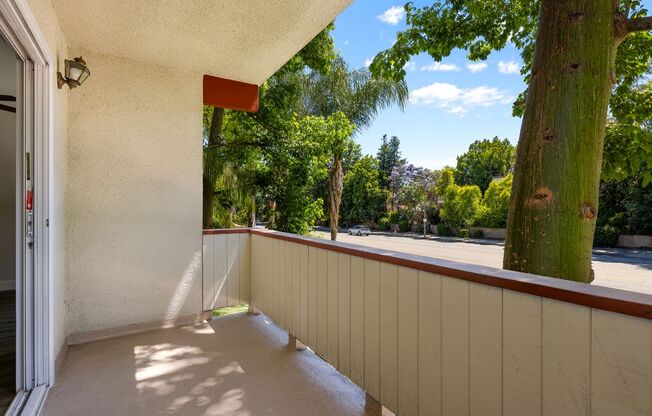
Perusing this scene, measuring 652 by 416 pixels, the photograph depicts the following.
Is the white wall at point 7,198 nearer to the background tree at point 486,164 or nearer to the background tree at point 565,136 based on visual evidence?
the background tree at point 565,136

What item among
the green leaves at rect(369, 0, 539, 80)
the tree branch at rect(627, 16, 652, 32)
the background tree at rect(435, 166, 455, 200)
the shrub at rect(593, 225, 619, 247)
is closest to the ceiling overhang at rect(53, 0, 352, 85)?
the green leaves at rect(369, 0, 539, 80)

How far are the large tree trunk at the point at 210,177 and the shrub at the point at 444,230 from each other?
17813 millimetres

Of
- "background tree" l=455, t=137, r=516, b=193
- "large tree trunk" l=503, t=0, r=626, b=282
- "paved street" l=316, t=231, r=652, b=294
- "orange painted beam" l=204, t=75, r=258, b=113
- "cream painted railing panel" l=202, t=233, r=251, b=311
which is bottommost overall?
"paved street" l=316, t=231, r=652, b=294

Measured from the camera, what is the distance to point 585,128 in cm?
181

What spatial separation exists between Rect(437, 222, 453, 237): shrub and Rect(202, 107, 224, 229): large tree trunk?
58.4ft

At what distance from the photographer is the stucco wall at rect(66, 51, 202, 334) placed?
3.25 metres

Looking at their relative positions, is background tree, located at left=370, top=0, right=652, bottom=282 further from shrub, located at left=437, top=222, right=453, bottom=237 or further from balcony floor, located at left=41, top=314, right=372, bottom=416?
shrub, located at left=437, top=222, right=453, bottom=237

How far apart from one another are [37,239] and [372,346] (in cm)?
223

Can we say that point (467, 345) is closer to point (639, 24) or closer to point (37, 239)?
point (639, 24)

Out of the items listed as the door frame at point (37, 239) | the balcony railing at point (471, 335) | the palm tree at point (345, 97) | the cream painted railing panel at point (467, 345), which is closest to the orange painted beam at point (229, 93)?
the door frame at point (37, 239)

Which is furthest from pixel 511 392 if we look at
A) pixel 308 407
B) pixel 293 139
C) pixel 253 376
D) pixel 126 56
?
pixel 293 139

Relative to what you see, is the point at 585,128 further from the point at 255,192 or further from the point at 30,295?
the point at 255,192

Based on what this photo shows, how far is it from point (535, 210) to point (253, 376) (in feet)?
7.32

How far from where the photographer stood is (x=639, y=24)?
1904mm
